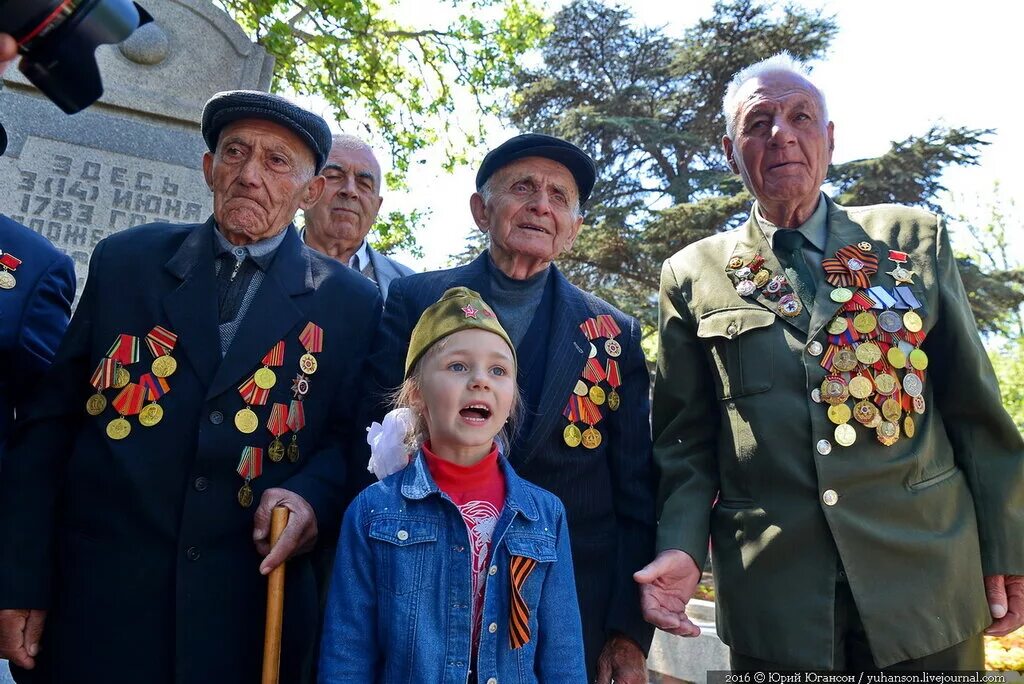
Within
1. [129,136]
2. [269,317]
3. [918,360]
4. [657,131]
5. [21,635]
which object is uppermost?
[657,131]

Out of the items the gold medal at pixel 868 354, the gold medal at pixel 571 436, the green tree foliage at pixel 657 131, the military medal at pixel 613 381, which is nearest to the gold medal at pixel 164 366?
the gold medal at pixel 571 436

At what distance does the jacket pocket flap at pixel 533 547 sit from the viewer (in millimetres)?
2199

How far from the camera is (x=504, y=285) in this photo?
2959 mm

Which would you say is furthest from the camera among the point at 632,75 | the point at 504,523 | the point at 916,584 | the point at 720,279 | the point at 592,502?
the point at 632,75

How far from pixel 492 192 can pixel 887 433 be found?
1.49m

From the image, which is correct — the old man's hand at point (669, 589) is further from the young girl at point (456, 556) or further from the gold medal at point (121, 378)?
the gold medal at point (121, 378)

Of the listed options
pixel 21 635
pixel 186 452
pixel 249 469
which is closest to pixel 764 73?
pixel 249 469

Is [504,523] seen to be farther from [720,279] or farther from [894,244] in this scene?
[894,244]

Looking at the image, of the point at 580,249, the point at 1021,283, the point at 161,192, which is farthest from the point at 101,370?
the point at 1021,283

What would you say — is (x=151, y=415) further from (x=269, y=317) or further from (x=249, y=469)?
(x=269, y=317)

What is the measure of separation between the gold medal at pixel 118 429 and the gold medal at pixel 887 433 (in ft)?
7.04

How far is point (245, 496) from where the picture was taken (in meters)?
2.41

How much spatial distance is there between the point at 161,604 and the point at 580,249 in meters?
15.3

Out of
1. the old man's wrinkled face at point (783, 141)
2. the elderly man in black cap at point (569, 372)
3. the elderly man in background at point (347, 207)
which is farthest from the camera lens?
the elderly man in background at point (347, 207)
